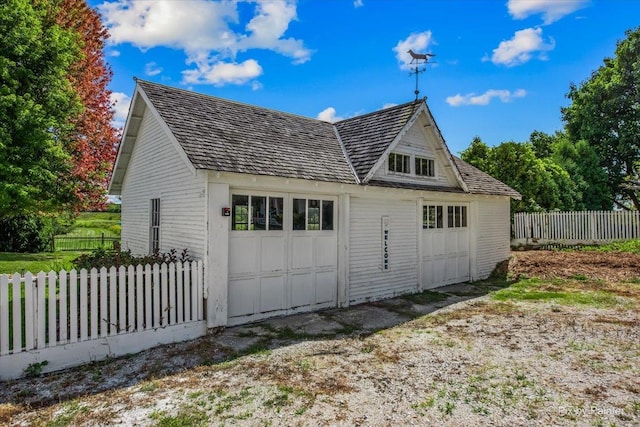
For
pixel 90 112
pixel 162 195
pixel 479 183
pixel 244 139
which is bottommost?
pixel 162 195

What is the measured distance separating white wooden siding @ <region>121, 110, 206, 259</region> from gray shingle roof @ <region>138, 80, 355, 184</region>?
0.63 m

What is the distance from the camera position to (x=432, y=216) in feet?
39.9

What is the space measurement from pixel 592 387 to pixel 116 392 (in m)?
6.27

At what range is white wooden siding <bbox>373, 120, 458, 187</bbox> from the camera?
1110 cm

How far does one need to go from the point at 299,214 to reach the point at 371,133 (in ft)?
14.2

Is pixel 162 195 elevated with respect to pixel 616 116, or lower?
lower

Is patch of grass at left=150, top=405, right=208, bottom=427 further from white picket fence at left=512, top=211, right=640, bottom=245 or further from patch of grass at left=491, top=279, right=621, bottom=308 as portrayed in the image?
white picket fence at left=512, top=211, right=640, bottom=245

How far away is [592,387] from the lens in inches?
196

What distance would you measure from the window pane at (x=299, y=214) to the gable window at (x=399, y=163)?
135 inches

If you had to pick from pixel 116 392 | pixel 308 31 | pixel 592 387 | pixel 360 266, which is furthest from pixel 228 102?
pixel 592 387

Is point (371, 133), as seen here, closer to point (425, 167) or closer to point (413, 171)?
point (413, 171)

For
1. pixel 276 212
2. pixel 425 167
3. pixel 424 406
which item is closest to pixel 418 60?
pixel 425 167

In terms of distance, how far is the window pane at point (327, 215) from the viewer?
930cm

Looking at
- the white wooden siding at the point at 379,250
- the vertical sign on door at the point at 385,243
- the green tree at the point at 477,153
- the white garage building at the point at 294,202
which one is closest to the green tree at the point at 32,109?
the white garage building at the point at 294,202
